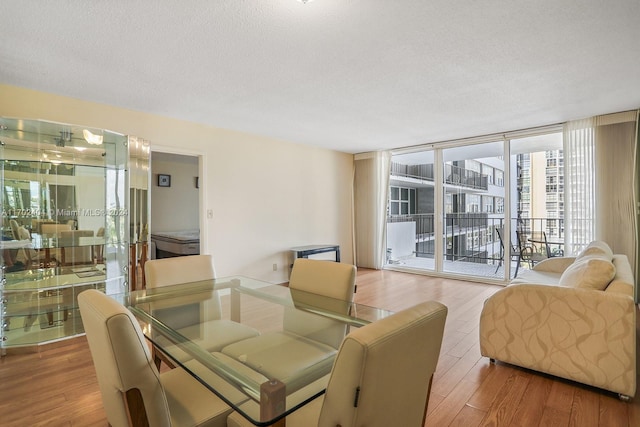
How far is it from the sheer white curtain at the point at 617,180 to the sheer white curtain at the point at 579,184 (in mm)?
67

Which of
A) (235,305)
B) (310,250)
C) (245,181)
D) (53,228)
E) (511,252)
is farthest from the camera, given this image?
(310,250)

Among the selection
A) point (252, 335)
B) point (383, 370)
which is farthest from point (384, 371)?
point (252, 335)

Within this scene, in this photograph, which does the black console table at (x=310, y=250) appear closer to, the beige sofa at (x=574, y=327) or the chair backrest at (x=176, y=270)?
the chair backrest at (x=176, y=270)

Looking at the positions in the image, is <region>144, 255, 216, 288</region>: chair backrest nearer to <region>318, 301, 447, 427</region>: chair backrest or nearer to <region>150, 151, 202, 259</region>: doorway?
<region>318, 301, 447, 427</region>: chair backrest

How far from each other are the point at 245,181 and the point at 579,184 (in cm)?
440

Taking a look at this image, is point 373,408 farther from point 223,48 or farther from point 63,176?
point 63,176

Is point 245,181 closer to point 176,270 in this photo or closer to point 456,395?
point 176,270

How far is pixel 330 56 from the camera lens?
7.69 feet

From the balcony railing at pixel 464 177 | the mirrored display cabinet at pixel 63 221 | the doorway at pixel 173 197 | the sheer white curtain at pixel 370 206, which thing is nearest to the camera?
the mirrored display cabinet at pixel 63 221

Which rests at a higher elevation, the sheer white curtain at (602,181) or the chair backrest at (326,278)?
the sheer white curtain at (602,181)

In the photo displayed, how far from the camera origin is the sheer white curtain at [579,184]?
3982 millimetres

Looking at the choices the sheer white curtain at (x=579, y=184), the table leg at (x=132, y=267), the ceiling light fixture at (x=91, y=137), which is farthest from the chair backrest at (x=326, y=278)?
the sheer white curtain at (x=579, y=184)

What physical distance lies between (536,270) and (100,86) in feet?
16.2

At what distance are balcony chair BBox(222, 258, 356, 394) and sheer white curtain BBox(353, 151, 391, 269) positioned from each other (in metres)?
4.07
